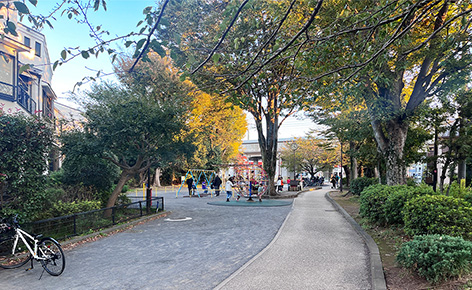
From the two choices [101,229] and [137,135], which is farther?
[137,135]

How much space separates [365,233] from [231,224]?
15.9 ft

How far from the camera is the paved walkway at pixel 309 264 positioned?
5195 mm

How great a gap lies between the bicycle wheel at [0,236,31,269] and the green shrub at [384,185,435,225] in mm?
8928

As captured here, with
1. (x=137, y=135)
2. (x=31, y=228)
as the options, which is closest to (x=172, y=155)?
(x=137, y=135)

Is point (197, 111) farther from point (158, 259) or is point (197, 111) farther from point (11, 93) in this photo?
point (158, 259)

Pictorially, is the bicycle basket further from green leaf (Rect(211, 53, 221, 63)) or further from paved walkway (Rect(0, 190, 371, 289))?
green leaf (Rect(211, 53, 221, 63))

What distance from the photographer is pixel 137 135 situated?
11.8m

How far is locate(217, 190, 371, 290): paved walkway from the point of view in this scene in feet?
17.0

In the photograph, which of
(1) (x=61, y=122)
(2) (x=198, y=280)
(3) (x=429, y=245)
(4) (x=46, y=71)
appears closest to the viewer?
(3) (x=429, y=245)

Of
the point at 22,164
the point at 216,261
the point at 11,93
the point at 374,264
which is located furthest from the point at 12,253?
the point at 11,93

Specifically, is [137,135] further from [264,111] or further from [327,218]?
[264,111]

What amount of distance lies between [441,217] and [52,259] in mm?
7463

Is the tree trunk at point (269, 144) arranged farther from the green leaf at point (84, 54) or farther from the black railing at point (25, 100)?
the green leaf at point (84, 54)

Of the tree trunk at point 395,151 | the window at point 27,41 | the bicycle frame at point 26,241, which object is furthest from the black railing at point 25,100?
the tree trunk at point 395,151
